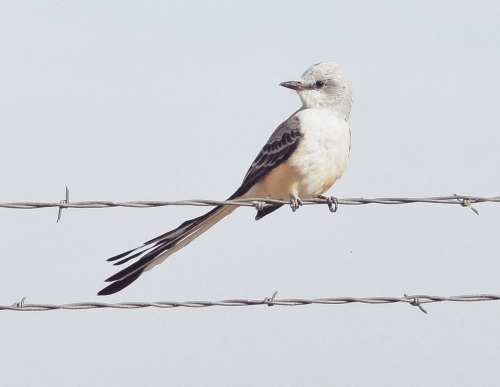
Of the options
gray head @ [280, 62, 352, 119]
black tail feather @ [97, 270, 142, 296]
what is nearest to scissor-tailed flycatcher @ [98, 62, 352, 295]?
gray head @ [280, 62, 352, 119]

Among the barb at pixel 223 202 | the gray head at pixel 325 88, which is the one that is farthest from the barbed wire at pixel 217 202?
the gray head at pixel 325 88

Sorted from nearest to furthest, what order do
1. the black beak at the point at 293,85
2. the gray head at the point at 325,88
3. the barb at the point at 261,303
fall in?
the barb at the point at 261,303 → the gray head at the point at 325,88 → the black beak at the point at 293,85

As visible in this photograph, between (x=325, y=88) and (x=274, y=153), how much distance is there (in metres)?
0.82

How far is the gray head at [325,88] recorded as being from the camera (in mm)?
8117

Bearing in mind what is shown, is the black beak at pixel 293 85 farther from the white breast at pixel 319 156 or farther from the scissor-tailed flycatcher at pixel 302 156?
the white breast at pixel 319 156

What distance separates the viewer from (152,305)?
5281 millimetres

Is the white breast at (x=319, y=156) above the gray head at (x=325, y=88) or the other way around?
the other way around

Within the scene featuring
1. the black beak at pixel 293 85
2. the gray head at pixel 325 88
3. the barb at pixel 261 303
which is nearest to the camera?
the barb at pixel 261 303

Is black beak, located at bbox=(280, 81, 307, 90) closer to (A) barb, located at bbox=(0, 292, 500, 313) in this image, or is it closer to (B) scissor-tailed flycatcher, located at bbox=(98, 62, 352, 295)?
(B) scissor-tailed flycatcher, located at bbox=(98, 62, 352, 295)

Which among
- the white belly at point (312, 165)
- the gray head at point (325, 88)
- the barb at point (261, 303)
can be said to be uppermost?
the gray head at point (325, 88)

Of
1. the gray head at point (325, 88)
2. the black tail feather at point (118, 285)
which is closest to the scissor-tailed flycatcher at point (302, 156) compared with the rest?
the gray head at point (325, 88)

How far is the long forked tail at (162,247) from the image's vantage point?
636 cm

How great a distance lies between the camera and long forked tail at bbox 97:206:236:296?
6359mm

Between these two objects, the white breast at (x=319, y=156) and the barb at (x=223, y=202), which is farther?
the white breast at (x=319, y=156)
